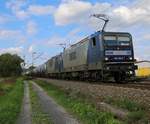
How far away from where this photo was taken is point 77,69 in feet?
142

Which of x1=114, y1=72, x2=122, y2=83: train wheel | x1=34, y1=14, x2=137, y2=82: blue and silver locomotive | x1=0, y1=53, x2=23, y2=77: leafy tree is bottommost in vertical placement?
x1=114, y1=72, x2=122, y2=83: train wheel

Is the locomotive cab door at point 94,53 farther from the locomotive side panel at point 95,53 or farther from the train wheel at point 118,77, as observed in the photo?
the train wheel at point 118,77

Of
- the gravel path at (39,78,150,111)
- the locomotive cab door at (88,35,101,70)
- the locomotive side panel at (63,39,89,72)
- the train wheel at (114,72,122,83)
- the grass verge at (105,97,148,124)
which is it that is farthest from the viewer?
the locomotive side panel at (63,39,89,72)

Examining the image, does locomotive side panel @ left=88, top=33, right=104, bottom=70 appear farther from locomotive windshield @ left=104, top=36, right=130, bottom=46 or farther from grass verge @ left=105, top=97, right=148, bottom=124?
grass verge @ left=105, top=97, right=148, bottom=124

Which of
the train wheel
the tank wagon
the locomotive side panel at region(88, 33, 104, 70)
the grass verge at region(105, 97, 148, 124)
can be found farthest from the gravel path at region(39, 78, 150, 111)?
the train wheel

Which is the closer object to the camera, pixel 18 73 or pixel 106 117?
pixel 106 117

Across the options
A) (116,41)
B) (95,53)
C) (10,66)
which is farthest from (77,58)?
(10,66)

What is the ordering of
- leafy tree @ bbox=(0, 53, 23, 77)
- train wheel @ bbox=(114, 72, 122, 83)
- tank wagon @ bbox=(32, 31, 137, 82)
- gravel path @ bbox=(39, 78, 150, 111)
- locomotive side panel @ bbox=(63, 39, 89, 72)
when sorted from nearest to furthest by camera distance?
1. gravel path @ bbox=(39, 78, 150, 111)
2. tank wagon @ bbox=(32, 31, 137, 82)
3. train wheel @ bbox=(114, 72, 122, 83)
4. locomotive side panel @ bbox=(63, 39, 89, 72)
5. leafy tree @ bbox=(0, 53, 23, 77)

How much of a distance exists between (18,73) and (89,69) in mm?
114359

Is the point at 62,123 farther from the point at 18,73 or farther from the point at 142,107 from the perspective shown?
the point at 18,73

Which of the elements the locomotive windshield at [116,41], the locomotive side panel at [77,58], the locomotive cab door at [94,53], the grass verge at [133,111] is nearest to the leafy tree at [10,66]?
the locomotive side panel at [77,58]

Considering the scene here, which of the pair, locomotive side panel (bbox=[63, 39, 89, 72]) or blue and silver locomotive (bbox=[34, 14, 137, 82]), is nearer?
blue and silver locomotive (bbox=[34, 14, 137, 82])

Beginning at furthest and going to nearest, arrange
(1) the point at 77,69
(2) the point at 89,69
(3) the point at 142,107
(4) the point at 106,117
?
(1) the point at 77,69, (2) the point at 89,69, (3) the point at 142,107, (4) the point at 106,117

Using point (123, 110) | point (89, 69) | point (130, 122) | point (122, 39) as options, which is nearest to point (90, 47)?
point (89, 69)
